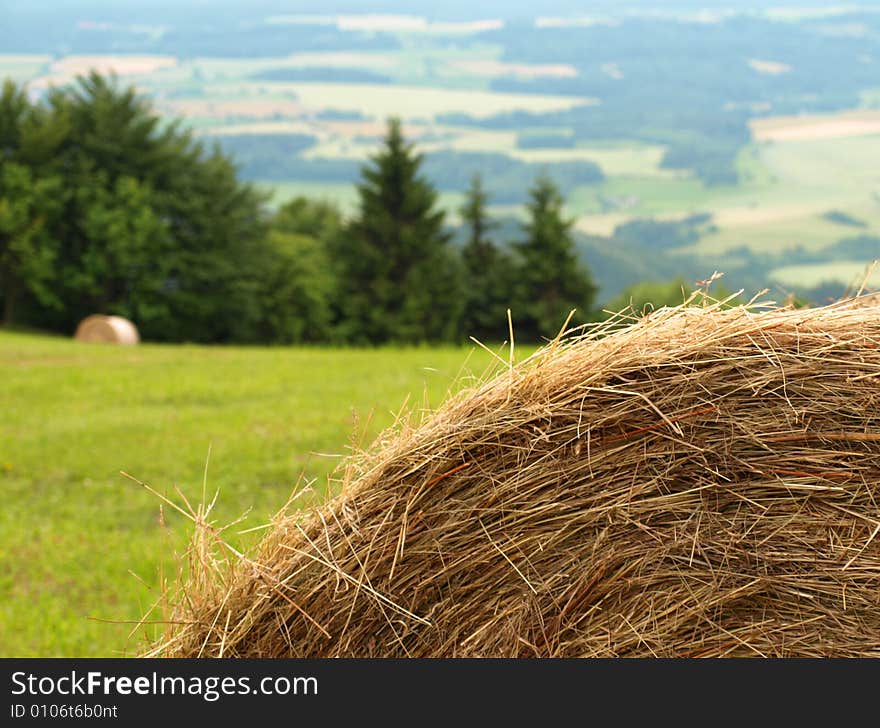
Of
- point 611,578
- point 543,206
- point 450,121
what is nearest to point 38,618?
point 611,578

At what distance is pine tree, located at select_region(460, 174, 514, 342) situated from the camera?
173 ft

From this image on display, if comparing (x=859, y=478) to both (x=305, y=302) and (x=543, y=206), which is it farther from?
(x=305, y=302)

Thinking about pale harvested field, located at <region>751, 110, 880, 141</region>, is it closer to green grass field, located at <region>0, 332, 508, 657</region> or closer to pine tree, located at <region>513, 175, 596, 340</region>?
pine tree, located at <region>513, 175, 596, 340</region>

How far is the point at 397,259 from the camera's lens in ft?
168

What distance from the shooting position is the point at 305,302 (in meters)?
57.0

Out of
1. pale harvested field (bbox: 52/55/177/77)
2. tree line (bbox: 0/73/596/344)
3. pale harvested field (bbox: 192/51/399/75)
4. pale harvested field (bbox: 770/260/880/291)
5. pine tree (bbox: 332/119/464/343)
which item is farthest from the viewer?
pale harvested field (bbox: 192/51/399/75)

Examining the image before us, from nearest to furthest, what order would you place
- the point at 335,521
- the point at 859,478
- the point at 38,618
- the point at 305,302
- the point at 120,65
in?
the point at 859,478, the point at 335,521, the point at 38,618, the point at 305,302, the point at 120,65

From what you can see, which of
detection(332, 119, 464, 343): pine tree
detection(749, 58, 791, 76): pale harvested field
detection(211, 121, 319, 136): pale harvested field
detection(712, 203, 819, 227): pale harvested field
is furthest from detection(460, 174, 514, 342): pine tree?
detection(749, 58, 791, 76): pale harvested field

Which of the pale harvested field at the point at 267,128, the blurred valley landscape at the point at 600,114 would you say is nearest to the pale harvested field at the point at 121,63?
the blurred valley landscape at the point at 600,114

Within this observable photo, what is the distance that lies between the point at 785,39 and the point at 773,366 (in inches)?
7346

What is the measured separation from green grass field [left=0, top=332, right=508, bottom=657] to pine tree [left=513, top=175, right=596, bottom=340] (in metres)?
30.8

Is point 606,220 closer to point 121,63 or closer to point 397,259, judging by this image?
point 397,259

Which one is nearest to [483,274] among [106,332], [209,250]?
[209,250]

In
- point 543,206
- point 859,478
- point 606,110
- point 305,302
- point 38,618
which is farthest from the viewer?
point 606,110
